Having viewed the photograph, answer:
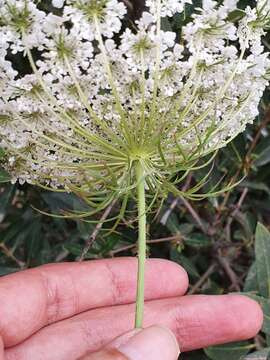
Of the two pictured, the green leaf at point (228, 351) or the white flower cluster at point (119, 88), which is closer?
the white flower cluster at point (119, 88)

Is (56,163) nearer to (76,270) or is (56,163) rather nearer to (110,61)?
(110,61)

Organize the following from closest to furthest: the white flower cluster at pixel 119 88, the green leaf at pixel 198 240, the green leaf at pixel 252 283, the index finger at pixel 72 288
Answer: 1. the white flower cluster at pixel 119 88
2. the index finger at pixel 72 288
3. the green leaf at pixel 252 283
4. the green leaf at pixel 198 240

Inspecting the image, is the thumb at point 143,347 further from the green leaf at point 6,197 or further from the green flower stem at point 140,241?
the green leaf at point 6,197

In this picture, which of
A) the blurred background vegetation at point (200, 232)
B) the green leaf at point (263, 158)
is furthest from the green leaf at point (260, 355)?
the green leaf at point (263, 158)

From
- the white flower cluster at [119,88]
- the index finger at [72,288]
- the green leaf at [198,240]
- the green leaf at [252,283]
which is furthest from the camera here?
the green leaf at [198,240]

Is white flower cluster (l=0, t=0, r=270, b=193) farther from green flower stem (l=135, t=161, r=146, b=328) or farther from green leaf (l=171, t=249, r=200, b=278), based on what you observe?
green leaf (l=171, t=249, r=200, b=278)

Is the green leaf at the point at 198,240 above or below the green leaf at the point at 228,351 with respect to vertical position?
above

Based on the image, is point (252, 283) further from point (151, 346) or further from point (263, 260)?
point (151, 346)

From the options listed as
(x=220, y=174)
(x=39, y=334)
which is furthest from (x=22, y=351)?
(x=220, y=174)
